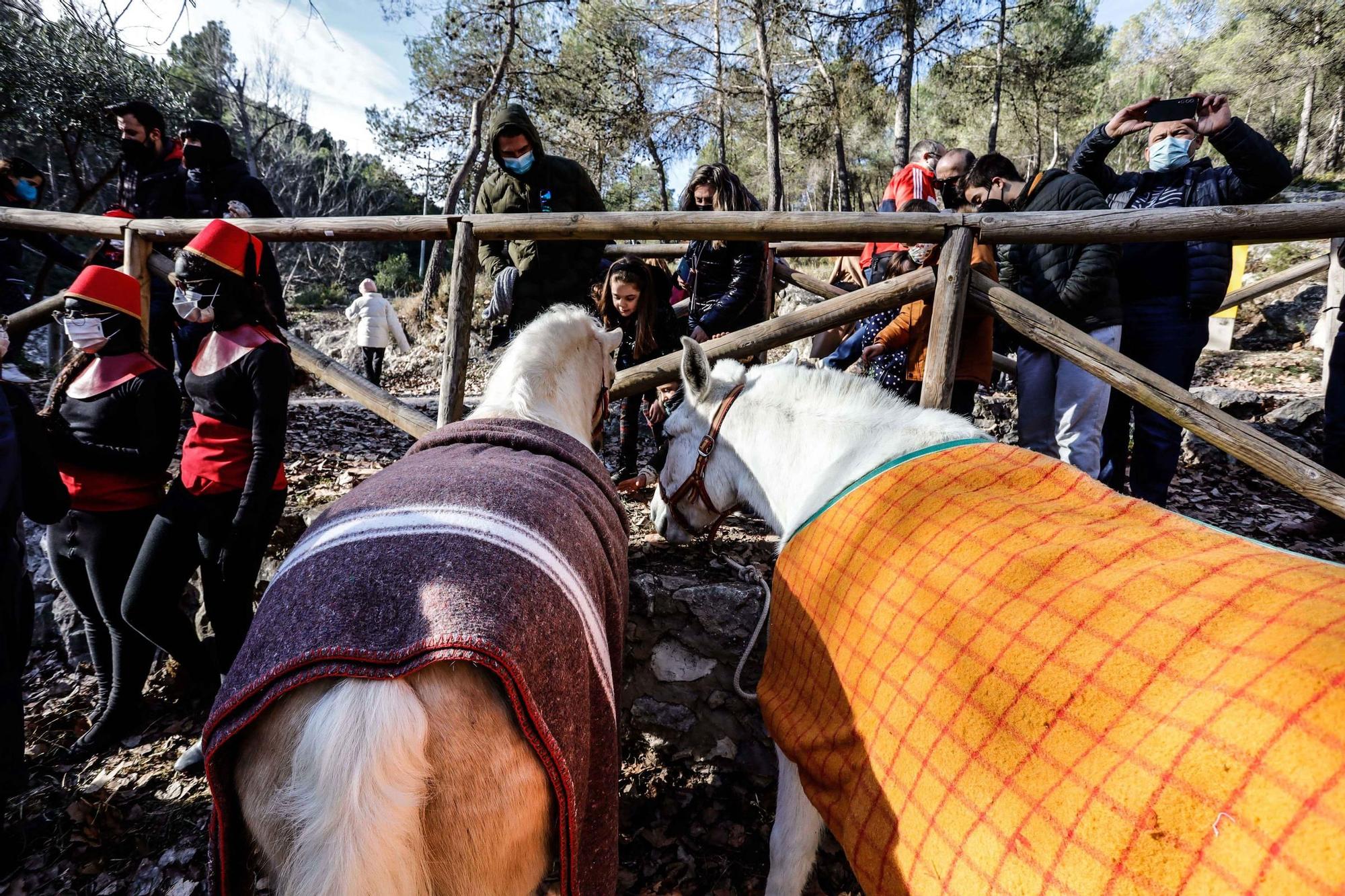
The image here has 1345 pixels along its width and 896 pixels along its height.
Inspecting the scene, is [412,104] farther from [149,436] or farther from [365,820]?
[365,820]

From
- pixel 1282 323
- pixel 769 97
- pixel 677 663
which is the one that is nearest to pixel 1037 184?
pixel 677 663

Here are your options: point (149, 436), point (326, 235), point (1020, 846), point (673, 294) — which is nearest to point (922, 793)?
point (1020, 846)

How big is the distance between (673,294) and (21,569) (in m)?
4.58

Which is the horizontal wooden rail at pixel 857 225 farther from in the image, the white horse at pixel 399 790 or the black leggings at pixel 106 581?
the white horse at pixel 399 790

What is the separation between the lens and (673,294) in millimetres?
5609

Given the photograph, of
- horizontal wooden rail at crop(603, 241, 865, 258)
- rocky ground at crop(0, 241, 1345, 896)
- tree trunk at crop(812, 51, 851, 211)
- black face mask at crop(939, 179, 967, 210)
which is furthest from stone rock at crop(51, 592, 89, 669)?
tree trunk at crop(812, 51, 851, 211)

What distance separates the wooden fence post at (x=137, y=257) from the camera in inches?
164

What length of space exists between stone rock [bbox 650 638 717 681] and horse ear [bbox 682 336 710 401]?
47.5 inches

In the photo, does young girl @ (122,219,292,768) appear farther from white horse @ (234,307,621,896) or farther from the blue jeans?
the blue jeans

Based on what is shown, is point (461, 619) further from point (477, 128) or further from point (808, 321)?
point (477, 128)

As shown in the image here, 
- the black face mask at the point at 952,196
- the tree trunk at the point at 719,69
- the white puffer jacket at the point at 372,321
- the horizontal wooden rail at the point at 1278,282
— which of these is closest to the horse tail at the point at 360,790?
the black face mask at the point at 952,196

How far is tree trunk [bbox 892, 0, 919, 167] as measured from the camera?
12.5m

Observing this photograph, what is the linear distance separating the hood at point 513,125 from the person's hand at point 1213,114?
3844mm

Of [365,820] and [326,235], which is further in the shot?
[326,235]
